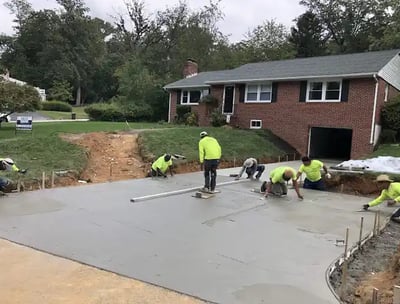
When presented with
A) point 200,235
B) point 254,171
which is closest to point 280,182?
point 254,171

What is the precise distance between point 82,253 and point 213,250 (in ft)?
6.26

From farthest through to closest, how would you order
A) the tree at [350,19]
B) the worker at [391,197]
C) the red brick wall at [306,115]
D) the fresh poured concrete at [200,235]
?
the tree at [350,19] → the red brick wall at [306,115] → the worker at [391,197] → the fresh poured concrete at [200,235]

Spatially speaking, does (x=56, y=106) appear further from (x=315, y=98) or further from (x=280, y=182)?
(x=280, y=182)

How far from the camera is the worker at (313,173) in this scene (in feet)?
39.4

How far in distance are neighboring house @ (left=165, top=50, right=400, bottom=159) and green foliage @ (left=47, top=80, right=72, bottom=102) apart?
90.2ft

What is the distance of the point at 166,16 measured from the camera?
51312 mm

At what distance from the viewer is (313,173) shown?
12.2m

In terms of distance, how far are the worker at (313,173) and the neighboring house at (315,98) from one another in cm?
724

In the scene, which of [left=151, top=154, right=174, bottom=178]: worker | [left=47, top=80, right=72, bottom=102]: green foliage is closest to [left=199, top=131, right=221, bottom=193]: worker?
[left=151, top=154, right=174, bottom=178]: worker

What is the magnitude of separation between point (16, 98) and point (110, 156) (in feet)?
24.7

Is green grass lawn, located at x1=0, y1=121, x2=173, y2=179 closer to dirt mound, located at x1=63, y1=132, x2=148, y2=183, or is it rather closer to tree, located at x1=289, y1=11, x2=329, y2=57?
dirt mound, located at x1=63, y1=132, x2=148, y2=183

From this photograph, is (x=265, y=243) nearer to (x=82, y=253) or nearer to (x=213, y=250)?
(x=213, y=250)

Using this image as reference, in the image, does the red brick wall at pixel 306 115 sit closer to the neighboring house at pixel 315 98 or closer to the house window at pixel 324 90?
the neighboring house at pixel 315 98

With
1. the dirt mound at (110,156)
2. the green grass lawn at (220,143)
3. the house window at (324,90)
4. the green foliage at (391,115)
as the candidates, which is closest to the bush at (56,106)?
the green grass lawn at (220,143)
